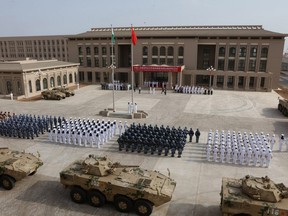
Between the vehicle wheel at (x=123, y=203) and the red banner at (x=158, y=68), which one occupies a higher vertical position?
the red banner at (x=158, y=68)

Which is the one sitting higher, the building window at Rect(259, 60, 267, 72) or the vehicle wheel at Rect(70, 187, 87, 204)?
the building window at Rect(259, 60, 267, 72)

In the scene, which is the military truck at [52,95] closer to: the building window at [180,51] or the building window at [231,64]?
the building window at [180,51]

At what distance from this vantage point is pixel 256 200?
9695 millimetres

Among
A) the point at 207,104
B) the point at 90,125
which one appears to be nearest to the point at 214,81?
the point at 207,104

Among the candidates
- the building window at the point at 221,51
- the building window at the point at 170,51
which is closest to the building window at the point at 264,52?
the building window at the point at 221,51

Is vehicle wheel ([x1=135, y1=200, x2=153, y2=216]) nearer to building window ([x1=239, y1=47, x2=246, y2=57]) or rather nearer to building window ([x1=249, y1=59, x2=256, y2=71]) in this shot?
building window ([x1=239, y1=47, x2=246, y2=57])

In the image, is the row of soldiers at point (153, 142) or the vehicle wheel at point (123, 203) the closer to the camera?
the vehicle wheel at point (123, 203)

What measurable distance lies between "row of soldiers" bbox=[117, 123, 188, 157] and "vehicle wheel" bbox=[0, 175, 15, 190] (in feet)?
22.0

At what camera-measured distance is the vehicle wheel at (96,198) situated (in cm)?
1110

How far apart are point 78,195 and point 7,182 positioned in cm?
375

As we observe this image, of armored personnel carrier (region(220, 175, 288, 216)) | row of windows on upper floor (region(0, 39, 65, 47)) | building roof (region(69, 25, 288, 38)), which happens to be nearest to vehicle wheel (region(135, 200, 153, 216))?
armored personnel carrier (region(220, 175, 288, 216))

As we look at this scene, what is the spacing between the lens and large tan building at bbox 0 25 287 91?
42.8m

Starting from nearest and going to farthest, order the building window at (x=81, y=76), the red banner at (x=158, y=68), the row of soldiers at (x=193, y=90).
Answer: the row of soldiers at (x=193, y=90) < the red banner at (x=158, y=68) < the building window at (x=81, y=76)

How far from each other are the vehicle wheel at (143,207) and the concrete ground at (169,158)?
601 mm
